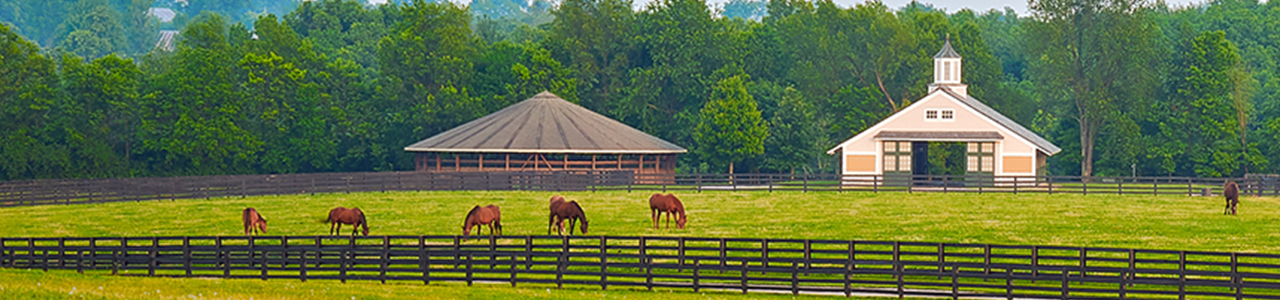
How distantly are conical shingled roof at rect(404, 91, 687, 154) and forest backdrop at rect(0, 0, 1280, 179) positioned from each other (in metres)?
5.66

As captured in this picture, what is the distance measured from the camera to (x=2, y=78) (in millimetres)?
68875

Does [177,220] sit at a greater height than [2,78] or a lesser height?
lesser

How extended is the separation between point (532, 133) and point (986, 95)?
95.3 ft

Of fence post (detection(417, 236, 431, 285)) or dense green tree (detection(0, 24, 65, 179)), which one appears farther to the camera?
dense green tree (detection(0, 24, 65, 179))

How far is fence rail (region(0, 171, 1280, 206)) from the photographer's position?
49.2 meters

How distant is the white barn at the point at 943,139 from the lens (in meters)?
60.8

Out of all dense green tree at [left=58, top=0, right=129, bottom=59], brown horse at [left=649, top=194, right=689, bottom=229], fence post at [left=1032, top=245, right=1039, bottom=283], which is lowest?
fence post at [left=1032, top=245, right=1039, bottom=283]

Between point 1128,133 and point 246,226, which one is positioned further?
point 1128,133

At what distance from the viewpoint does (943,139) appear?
200 feet

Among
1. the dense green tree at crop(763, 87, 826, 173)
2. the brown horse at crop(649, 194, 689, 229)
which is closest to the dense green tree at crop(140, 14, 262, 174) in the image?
the dense green tree at crop(763, 87, 826, 173)

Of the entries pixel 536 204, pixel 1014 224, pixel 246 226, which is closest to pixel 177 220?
pixel 246 226

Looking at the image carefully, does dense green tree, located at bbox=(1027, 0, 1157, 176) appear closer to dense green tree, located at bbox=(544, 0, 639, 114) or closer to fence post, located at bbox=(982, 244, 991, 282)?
dense green tree, located at bbox=(544, 0, 639, 114)

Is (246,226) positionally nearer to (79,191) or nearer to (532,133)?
(79,191)

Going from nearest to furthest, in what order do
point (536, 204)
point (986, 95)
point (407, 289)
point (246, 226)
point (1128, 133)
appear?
point (407, 289), point (246, 226), point (536, 204), point (1128, 133), point (986, 95)
